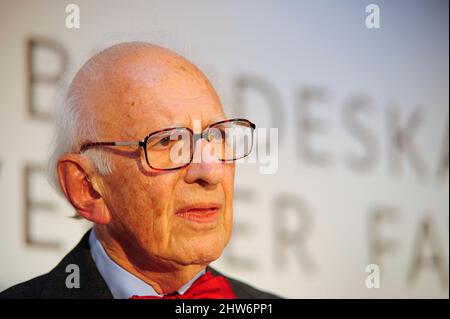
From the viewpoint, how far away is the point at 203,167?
146 centimetres

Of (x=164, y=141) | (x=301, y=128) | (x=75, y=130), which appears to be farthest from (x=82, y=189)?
(x=301, y=128)

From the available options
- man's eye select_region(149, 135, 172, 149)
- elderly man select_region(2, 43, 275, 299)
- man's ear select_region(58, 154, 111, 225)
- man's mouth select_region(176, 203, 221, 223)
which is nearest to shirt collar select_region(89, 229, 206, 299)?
elderly man select_region(2, 43, 275, 299)

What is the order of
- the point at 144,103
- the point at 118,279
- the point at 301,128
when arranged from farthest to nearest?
1. the point at 301,128
2. the point at 118,279
3. the point at 144,103

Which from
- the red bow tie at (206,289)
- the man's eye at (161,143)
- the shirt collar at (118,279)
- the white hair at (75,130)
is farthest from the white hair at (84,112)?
the red bow tie at (206,289)

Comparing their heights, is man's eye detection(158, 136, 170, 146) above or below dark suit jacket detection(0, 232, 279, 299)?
above

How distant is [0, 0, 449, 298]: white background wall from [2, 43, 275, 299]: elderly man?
0.14m

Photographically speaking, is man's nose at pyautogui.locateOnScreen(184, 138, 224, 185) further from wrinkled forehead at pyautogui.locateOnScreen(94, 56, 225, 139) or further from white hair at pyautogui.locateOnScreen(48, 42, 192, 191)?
white hair at pyautogui.locateOnScreen(48, 42, 192, 191)

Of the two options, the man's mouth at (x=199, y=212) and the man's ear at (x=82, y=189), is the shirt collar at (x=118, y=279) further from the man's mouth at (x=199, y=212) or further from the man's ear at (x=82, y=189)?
the man's mouth at (x=199, y=212)

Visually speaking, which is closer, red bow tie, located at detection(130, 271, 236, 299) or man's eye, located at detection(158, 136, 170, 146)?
man's eye, located at detection(158, 136, 170, 146)

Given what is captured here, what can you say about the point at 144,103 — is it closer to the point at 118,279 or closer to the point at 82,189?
the point at 82,189

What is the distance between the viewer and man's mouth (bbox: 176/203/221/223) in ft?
4.84

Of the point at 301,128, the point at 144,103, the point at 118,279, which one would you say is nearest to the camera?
the point at 144,103

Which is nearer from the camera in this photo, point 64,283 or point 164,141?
point 164,141

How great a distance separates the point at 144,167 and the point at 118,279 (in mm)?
320
